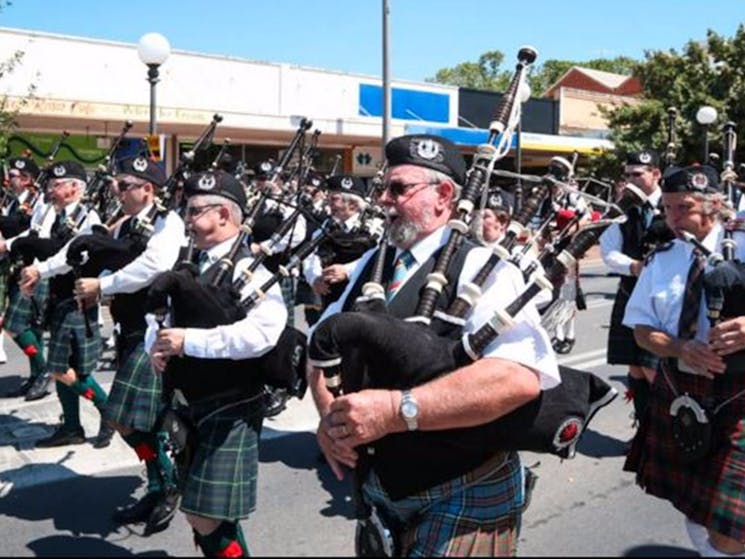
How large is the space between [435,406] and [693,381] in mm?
1732

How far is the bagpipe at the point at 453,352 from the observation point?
203cm

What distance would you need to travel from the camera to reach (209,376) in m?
3.33

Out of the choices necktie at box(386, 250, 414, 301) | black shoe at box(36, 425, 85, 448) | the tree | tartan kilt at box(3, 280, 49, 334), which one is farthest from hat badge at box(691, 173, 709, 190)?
the tree

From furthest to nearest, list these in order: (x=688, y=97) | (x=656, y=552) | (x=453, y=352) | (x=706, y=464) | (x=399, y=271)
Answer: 1. (x=688, y=97)
2. (x=706, y=464)
3. (x=399, y=271)
4. (x=453, y=352)
5. (x=656, y=552)

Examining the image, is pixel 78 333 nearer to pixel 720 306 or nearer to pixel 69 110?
pixel 720 306

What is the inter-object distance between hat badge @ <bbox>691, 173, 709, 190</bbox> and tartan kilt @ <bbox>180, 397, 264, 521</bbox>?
2.03m

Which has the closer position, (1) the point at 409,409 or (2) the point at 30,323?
(1) the point at 409,409

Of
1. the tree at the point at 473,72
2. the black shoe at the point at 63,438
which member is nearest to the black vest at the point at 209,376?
the black shoe at the point at 63,438

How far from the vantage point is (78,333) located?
17.3 ft

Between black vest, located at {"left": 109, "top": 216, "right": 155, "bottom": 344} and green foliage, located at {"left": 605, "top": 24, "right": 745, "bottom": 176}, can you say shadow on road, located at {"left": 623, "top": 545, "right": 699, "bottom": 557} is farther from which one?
green foliage, located at {"left": 605, "top": 24, "right": 745, "bottom": 176}

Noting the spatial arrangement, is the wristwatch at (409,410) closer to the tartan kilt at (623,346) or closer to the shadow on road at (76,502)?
the shadow on road at (76,502)

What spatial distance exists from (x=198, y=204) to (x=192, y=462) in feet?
3.57

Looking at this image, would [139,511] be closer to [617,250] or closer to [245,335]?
[245,335]

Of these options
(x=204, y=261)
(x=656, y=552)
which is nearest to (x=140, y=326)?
(x=204, y=261)
